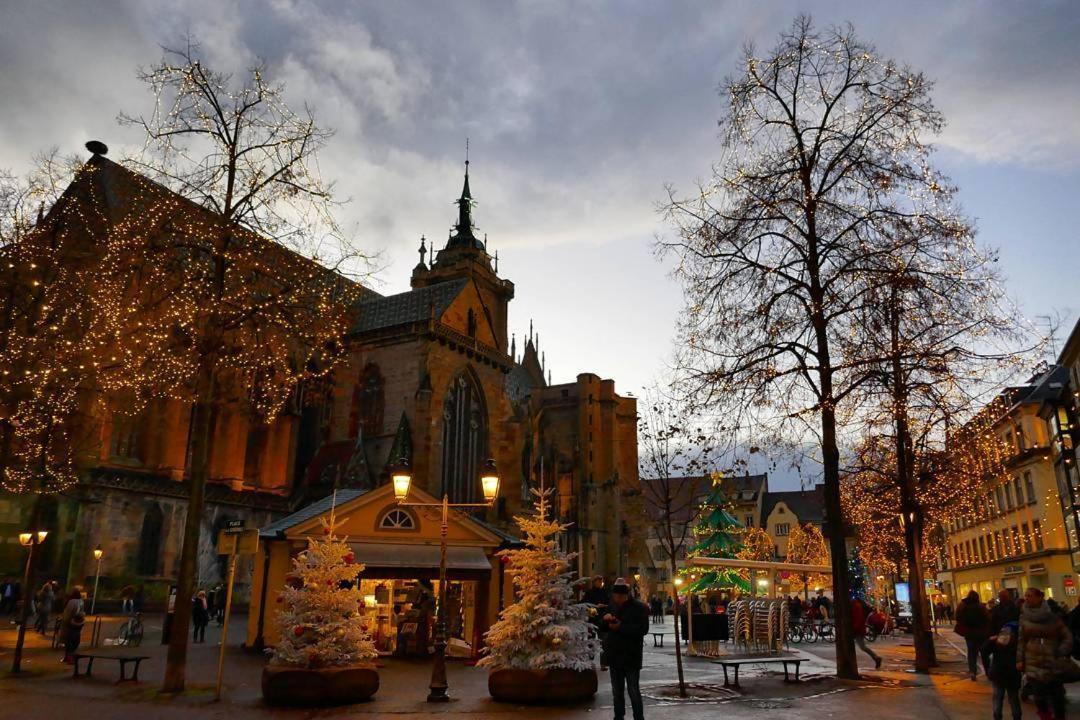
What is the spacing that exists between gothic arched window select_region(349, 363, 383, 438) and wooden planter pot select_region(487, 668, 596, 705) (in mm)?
33564

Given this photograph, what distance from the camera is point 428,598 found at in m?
20.2

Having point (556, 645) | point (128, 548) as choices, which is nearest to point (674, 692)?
point (556, 645)

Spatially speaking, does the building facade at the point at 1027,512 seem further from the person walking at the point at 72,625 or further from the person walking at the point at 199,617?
the person walking at the point at 72,625

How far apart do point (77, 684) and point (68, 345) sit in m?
8.26

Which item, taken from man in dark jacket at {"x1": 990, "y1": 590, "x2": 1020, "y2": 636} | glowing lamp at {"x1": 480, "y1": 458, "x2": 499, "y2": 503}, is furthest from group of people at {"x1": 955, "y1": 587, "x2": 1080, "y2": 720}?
glowing lamp at {"x1": 480, "y1": 458, "x2": 499, "y2": 503}

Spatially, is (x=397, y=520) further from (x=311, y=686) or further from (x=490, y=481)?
(x=311, y=686)

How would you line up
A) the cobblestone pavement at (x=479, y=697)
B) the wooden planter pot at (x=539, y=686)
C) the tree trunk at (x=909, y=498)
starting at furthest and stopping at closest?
the tree trunk at (x=909, y=498)
the wooden planter pot at (x=539, y=686)
the cobblestone pavement at (x=479, y=697)

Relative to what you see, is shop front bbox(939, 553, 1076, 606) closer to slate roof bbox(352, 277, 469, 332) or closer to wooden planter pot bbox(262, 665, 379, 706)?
wooden planter pot bbox(262, 665, 379, 706)

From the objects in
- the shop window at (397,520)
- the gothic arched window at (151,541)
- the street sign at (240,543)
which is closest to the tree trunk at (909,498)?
the street sign at (240,543)

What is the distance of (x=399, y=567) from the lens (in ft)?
63.7

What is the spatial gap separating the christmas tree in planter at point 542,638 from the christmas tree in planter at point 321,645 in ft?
6.93

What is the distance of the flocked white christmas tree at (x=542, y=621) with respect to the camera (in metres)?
11.9

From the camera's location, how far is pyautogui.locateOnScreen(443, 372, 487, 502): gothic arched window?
4569cm

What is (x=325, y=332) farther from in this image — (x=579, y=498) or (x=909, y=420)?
(x=579, y=498)
